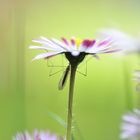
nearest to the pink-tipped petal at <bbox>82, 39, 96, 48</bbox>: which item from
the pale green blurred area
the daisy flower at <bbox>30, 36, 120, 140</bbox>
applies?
the daisy flower at <bbox>30, 36, 120, 140</bbox>

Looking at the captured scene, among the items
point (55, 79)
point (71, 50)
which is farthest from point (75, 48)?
point (55, 79)

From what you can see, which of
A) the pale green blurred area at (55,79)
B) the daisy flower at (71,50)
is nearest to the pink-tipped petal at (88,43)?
the daisy flower at (71,50)

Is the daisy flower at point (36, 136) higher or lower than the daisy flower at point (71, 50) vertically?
lower

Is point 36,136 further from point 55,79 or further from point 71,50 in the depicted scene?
point 55,79

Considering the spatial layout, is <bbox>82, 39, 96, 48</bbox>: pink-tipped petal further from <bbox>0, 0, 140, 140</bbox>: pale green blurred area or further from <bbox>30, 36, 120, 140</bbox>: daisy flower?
<bbox>0, 0, 140, 140</bbox>: pale green blurred area

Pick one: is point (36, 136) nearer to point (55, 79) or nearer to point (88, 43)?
point (88, 43)

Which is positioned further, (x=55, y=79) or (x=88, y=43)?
(x=55, y=79)

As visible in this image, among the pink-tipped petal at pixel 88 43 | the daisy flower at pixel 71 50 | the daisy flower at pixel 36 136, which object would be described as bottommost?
the daisy flower at pixel 36 136

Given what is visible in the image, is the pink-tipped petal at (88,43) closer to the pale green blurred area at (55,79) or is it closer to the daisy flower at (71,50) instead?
the daisy flower at (71,50)

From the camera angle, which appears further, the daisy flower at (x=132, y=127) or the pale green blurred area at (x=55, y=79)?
the pale green blurred area at (x=55, y=79)

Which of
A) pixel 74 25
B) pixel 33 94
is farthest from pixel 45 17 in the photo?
pixel 33 94
